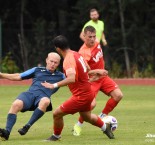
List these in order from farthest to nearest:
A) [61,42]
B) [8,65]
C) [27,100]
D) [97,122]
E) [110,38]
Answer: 1. [110,38]
2. [8,65]
3. [27,100]
4. [97,122]
5. [61,42]

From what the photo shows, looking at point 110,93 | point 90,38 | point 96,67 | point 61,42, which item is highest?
point 61,42

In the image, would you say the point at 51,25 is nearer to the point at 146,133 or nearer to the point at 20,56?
the point at 20,56

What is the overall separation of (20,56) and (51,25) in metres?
2.27

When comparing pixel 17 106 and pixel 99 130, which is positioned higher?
pixel 17 106

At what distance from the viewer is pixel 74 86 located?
13.0 metres

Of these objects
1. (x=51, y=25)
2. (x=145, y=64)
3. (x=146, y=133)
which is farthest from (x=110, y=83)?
(x=51, y=25)

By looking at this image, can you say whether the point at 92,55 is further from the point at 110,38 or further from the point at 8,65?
the point at 110,38

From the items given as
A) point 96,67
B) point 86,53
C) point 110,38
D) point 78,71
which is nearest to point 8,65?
point 110,38

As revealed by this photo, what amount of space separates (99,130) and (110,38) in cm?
2032

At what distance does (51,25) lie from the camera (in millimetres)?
36531

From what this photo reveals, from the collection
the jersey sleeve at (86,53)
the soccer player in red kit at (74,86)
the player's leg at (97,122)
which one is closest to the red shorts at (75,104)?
the soccer player in red kit at (74,86)

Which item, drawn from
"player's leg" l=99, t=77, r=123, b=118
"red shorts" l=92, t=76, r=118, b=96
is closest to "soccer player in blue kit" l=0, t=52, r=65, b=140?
"red shorts" l=92, t=76, r=118, b=96

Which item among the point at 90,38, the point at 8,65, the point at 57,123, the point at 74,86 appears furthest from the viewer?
the point at 8,65

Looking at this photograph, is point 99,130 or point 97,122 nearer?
point 97,122
